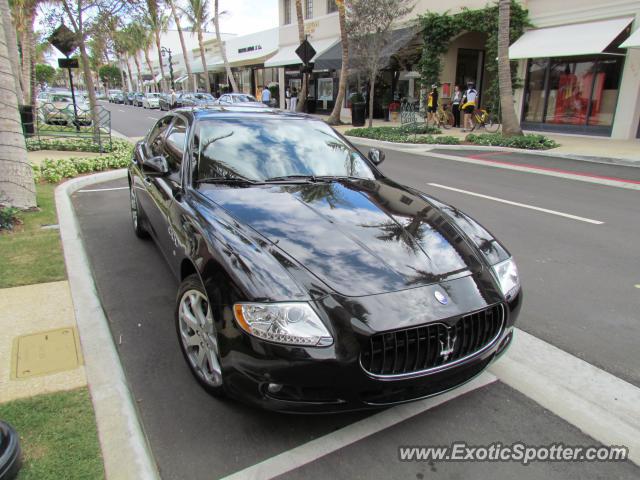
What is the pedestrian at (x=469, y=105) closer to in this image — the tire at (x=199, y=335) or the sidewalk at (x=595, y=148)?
the sidewalk at (x=595, y=148)

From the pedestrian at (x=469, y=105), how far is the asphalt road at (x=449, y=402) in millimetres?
12940

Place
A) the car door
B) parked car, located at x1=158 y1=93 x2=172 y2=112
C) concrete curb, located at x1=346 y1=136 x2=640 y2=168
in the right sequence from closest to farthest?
the car door → concrete curb, located at x1=346 y1=136 x2=640 y2=168 → parked car, located at x1=158 y1=93 x2=172 y2=112

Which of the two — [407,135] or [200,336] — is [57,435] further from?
[407,135]

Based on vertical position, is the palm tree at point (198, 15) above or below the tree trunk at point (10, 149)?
above

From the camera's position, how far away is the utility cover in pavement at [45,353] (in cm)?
308

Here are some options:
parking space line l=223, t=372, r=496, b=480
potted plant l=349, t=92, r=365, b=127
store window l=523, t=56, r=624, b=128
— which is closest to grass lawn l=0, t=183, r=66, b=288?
parking space line l=223, t=372, r=496, b=480

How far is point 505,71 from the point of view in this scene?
15.1 m

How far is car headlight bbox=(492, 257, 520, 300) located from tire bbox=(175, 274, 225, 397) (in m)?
1.68

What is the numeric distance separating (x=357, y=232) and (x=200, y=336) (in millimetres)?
1150

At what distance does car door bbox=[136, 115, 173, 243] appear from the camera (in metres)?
4.21

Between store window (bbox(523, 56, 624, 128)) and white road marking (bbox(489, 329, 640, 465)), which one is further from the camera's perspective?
store window (bbox(523, 56, 624, 128))

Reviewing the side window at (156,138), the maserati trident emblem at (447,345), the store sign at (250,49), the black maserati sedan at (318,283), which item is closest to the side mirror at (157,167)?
the black maserati sedan at (318,283)

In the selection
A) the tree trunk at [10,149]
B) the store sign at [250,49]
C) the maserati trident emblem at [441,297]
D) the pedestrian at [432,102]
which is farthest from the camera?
the store sign at [250,49]

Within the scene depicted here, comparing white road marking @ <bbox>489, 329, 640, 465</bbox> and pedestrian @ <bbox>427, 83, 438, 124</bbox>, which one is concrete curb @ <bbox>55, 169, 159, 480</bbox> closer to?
white road marking @ <bbox>489, 329, 640, 465</bbox>
